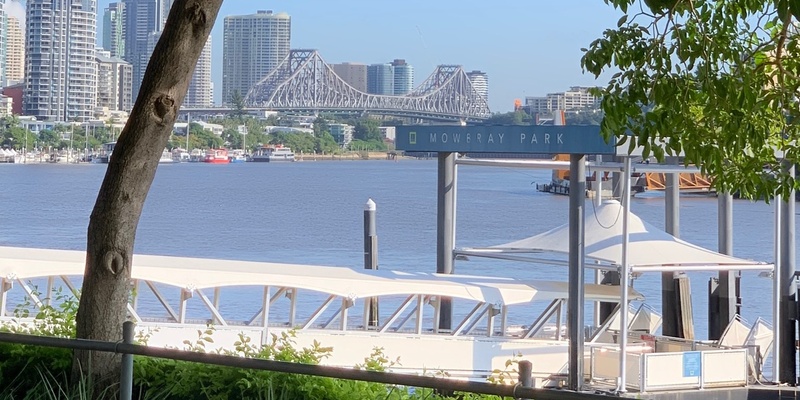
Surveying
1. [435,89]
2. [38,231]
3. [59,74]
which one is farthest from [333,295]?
[59,74]

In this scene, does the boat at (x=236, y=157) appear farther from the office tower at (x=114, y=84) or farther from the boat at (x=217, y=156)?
the office tower at (x=114, y=84)

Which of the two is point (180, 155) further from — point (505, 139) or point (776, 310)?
point (776, 310)

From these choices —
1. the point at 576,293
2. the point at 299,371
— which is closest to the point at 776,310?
the point at 576,293

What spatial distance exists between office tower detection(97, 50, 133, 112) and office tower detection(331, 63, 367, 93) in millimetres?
31172

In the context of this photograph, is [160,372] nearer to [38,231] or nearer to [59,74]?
[38,231]

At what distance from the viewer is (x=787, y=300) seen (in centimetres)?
1369

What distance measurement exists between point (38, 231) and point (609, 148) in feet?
164

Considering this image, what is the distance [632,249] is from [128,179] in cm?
902

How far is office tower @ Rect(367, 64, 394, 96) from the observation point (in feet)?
613

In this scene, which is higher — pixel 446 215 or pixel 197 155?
pixel 197 155

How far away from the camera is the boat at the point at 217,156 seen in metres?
166

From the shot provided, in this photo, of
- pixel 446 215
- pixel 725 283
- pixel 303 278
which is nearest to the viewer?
pixel 303 278

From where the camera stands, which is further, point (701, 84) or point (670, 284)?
point (670, 284)

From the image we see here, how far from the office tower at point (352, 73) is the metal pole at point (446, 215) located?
16858 centimetres
